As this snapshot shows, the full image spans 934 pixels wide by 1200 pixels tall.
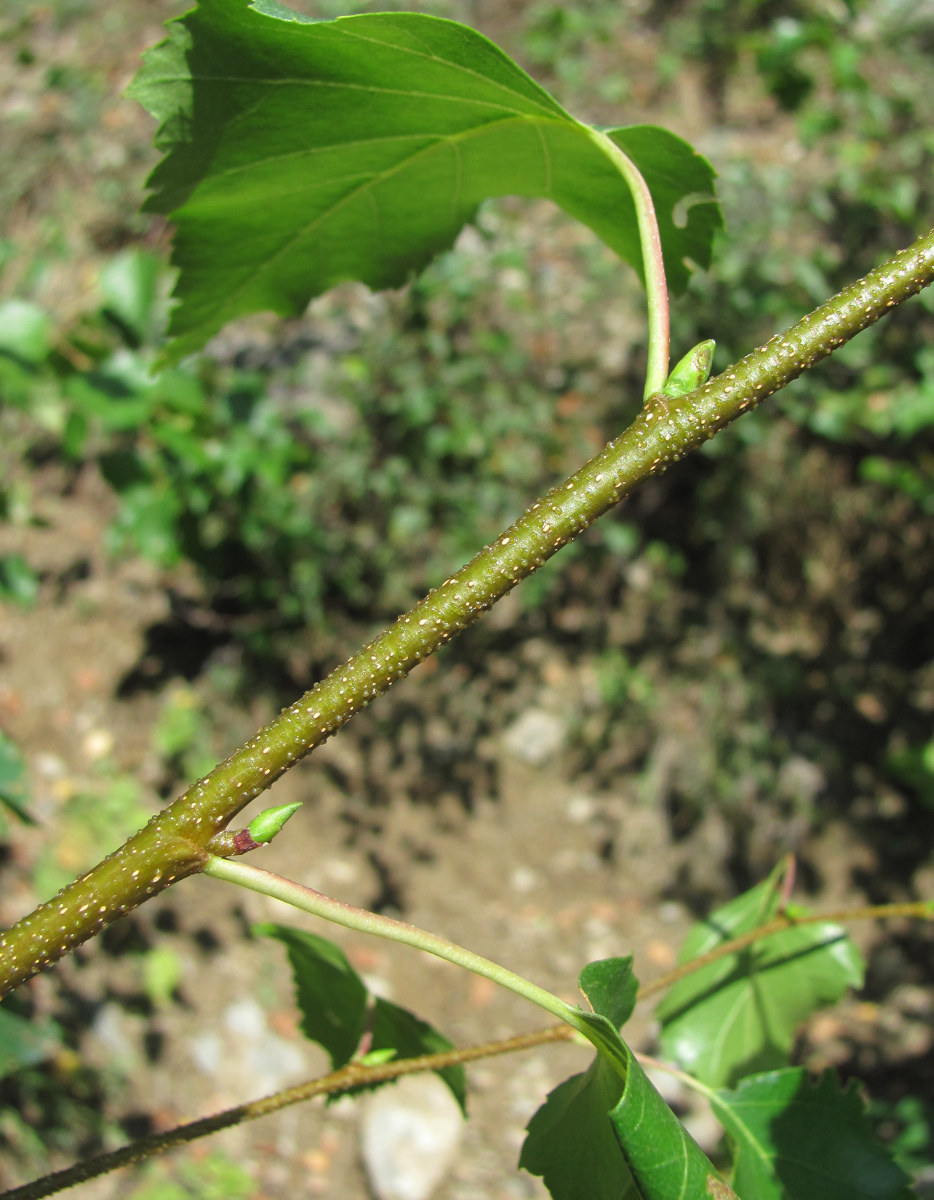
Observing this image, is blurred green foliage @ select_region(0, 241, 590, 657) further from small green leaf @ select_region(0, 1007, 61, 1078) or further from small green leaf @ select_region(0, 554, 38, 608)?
small green leaf @ select_region(0, 1007, 61, 1078)

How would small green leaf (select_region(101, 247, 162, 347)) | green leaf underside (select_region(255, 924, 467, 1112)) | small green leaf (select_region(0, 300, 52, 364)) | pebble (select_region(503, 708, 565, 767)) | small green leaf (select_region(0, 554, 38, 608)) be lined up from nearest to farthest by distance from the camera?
green leaf underside (select_region(255, 924, 467, 1112)) → small green leaf (select_region(0, 300, 52, 364)) → small green leaf (select_region(101, 247, 162, 347)) → small green leaf (select_region(0, 554, 38, 608)) → pebble (select_region(503, 708, 565, 767))

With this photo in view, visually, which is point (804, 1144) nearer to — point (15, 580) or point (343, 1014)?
point (343, 1014)

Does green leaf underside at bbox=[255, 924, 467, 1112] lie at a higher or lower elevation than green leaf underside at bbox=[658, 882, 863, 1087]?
higher

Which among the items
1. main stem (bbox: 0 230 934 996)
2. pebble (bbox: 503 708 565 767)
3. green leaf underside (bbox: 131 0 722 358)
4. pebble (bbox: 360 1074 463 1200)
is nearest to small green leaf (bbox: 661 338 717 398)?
main stem (bbox: 0 230 934 996)

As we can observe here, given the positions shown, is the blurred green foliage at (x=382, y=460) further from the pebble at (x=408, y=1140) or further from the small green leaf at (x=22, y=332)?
the pebble at (x=408, y=1140)

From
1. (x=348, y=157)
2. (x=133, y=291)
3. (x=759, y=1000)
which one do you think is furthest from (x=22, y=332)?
(x=759, y=1000)

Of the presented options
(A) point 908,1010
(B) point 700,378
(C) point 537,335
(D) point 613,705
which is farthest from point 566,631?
(B) point 700,378
